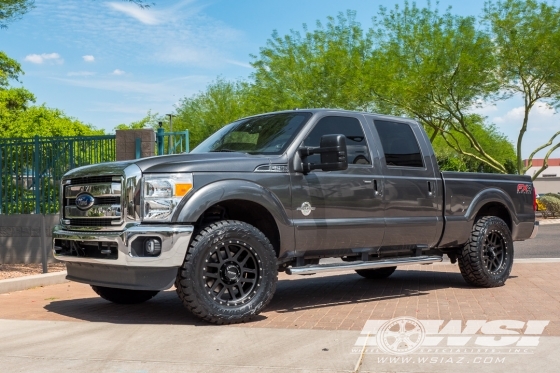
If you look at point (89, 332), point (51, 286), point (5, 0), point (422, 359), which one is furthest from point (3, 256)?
point (422, 359)

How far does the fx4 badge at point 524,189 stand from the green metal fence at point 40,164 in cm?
692

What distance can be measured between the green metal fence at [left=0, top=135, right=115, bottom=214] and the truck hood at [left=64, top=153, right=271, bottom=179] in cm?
594

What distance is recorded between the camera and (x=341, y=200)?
774 centimetres

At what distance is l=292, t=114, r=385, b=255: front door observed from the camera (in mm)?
7434

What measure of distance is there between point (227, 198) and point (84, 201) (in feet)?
4.70

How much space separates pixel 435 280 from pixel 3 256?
772cm

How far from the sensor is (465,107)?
34.0m

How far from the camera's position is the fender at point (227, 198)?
6.59 metres

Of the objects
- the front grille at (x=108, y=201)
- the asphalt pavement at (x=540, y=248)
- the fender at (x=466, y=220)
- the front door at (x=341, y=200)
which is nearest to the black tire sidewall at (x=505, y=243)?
the fender at (x=466, y=220)

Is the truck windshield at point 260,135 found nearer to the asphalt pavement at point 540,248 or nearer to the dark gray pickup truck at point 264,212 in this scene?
the dark gray pickup truck at point 264,212

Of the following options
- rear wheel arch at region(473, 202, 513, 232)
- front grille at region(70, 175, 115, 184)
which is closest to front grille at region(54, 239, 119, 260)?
front grille at region(70, 175, 115, 184)
